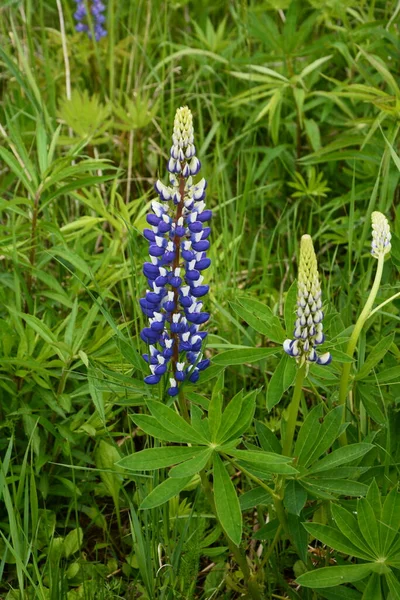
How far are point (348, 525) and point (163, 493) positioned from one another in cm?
48

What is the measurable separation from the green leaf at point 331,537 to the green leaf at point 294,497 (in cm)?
5

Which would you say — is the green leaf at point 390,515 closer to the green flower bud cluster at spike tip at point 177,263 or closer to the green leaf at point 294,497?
the green leaf at point 294,497

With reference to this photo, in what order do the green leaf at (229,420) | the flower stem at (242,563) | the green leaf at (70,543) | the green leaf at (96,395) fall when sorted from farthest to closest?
the green leaf at (70,543) → the green leaf at (96,395) → the flower stem at (242,563) → the green leaf at (229,420)

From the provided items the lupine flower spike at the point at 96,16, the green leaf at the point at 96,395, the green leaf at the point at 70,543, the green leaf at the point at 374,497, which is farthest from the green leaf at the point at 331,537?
the lupine flower spike at the point at 96,16

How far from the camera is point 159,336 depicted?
89.9 inches

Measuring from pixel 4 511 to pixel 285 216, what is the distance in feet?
6.13

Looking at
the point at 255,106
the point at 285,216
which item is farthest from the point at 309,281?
the point at 255,106

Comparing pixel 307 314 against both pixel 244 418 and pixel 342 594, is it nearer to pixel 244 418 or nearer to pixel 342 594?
pixel 244 418

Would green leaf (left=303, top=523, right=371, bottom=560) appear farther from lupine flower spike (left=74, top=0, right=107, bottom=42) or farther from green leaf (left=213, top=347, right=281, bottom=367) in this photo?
lupine flower spike (left=74, top=0, right=107, bottom=42)

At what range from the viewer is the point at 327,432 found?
2230 mm

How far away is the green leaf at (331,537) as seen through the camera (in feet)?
6.99

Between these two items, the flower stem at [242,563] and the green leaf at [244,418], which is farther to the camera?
the flower stem at [242,563]

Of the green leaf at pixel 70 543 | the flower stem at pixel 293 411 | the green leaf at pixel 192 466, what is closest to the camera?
the green leaf at pixel 192 466

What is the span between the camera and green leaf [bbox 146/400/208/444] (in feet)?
6.84
